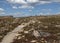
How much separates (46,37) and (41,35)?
310 cm

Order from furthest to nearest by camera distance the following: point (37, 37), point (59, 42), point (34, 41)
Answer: point (37, 37)
point (34, 41)
point (59, 42)

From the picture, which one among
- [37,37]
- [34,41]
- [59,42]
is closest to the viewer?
[59,42]

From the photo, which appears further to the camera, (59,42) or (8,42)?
(8,42)

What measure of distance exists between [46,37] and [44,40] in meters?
2.68

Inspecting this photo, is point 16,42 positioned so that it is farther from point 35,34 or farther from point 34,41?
point 35,34

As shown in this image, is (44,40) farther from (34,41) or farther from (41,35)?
(41,35)

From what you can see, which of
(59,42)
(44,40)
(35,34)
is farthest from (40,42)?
(35,34)

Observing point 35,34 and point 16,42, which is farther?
point 35,34

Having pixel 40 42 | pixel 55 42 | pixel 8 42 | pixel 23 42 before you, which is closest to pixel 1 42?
pixel 8 42

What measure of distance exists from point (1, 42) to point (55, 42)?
1173 cm

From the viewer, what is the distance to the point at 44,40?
147 ft

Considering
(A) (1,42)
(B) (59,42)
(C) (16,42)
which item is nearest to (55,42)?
(B) (59,42)

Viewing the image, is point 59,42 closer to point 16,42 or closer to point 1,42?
point 16,42

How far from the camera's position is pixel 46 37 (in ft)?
155
